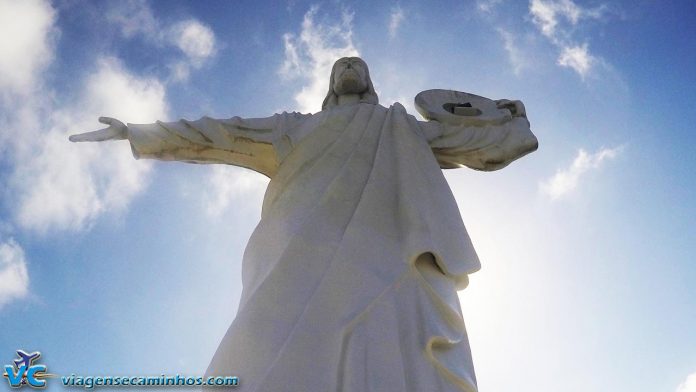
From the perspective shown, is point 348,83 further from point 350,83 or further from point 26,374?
point 26,374

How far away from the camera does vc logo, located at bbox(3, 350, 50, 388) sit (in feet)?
17.7

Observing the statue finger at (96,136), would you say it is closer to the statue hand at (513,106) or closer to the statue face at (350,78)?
the statue face at (350,78)

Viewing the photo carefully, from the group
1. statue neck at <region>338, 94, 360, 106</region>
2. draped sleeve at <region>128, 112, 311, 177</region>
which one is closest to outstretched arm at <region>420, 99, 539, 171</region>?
statue neck at <region>338, 94, 360, 106</region>

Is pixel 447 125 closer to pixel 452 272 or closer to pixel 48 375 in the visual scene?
pixel 452 272

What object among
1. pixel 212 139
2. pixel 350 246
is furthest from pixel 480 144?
pixel 212 139

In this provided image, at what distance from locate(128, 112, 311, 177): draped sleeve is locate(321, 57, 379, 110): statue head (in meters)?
0.77

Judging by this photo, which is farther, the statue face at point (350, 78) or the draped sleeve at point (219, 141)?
the statue face at point (350, 78)

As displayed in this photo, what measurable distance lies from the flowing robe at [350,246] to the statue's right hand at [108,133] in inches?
3.5

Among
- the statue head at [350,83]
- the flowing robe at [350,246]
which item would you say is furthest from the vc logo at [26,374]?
the statue head at [350,83]

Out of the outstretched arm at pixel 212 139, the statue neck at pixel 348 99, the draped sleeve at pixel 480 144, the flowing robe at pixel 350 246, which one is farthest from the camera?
the statue neck at pixel 348 99

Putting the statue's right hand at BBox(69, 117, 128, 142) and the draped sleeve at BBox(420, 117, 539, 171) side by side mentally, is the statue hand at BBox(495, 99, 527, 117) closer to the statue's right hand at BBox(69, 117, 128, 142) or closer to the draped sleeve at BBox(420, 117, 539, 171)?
the draped sleeve at BBox(420, 117, 539, 171)

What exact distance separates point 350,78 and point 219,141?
59.2 inches

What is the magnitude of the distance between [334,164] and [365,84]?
1626 mm

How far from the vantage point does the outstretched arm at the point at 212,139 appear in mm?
7117
